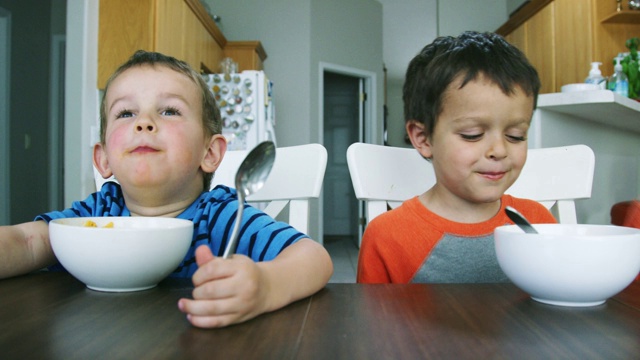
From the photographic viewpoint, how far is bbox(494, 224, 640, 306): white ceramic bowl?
17.2 inches

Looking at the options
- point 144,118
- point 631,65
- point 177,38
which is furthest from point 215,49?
point 144,118

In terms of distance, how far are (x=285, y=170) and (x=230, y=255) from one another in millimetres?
705

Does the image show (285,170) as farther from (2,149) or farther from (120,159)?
(2,149)

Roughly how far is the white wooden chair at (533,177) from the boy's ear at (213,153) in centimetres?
37

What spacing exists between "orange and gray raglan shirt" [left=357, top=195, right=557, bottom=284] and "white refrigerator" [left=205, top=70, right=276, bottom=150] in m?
2.54

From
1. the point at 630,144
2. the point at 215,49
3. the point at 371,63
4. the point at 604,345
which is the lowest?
the point at 604,345

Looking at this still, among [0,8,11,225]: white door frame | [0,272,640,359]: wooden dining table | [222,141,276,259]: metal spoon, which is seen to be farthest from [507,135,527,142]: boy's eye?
[0,8,11,225]: white door frame

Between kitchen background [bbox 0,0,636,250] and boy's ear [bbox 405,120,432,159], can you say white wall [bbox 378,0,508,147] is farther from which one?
boy's ear [bbox 405,120,432,159]

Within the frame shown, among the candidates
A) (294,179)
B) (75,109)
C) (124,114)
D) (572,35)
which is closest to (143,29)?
(75,109)

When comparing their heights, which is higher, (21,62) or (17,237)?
(21,62)

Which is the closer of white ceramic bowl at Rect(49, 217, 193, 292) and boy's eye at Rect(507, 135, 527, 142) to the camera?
white ceramic bowl at Rect(49, 217, 193, 292)

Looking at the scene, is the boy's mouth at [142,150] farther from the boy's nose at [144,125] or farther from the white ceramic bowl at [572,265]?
the white ceramic bowl at [572,265]

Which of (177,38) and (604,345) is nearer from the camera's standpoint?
(604,345)

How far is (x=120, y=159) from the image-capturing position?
726 millimetres
